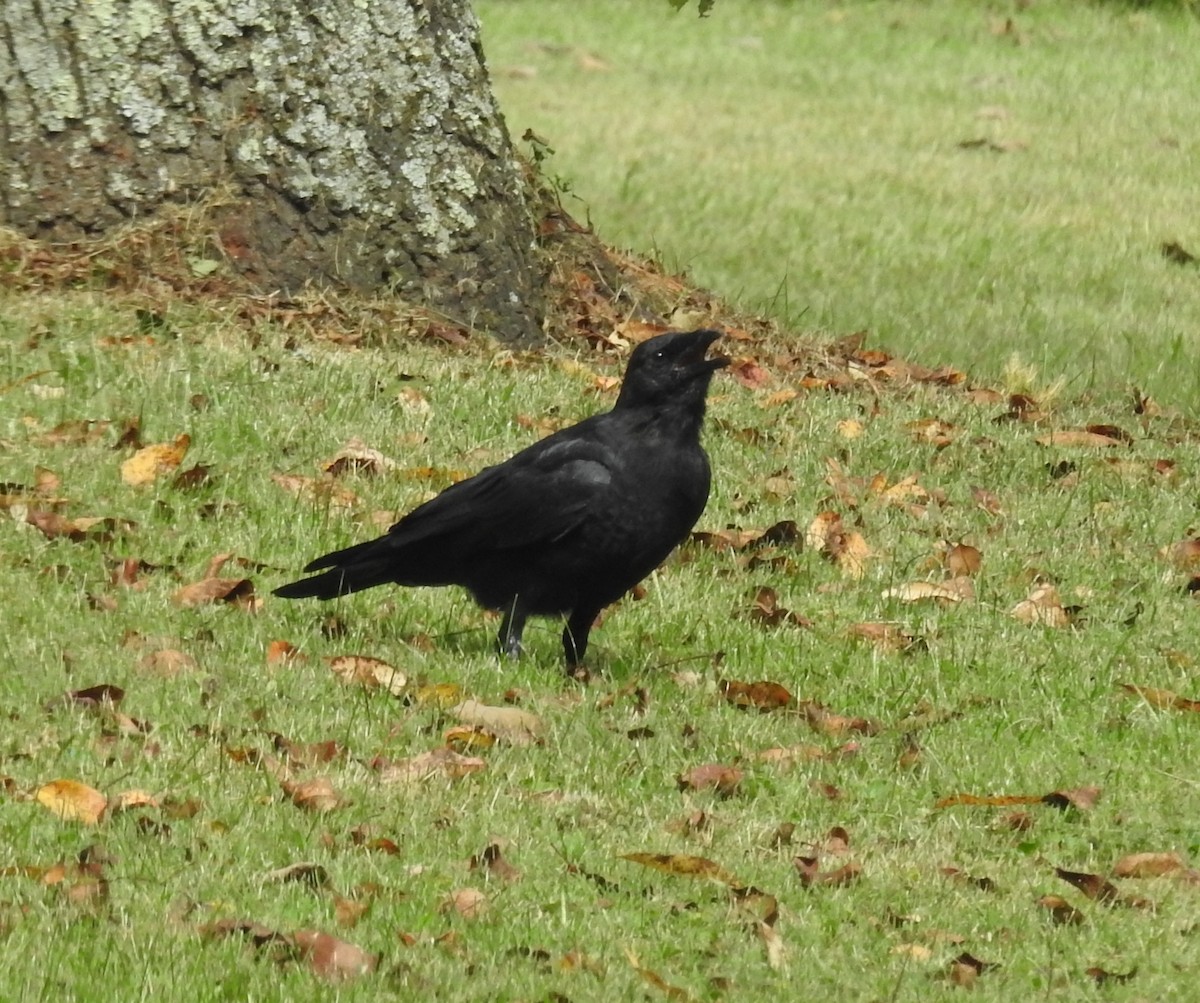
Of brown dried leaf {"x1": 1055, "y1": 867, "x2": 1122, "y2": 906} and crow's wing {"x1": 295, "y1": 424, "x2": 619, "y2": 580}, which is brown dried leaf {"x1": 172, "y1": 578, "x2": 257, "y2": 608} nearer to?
crow's wing {"x1": 295, "y1": 424, "x2": 619, "y2": 580}

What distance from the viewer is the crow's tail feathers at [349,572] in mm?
5695

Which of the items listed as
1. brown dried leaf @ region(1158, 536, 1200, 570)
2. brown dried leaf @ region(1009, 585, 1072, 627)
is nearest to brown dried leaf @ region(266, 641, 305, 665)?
brown dried leaf @ region(1009, 585, 1072, 627)

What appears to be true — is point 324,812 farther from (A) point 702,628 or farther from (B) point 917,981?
(A) point 702,628

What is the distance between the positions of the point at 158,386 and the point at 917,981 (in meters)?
4.15

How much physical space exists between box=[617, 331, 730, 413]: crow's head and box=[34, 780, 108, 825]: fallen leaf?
1842 mm

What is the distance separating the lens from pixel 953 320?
1089 centimetres

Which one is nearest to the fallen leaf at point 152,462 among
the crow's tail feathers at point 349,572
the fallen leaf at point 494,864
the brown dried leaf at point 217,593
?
the brown dried leaf at point 217,593

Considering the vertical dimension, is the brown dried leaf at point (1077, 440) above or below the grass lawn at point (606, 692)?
below

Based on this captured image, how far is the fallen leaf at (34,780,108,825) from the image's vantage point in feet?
14.6

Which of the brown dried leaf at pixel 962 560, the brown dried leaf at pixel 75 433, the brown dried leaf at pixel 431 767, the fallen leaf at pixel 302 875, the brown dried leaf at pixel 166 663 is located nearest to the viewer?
the fallen leaf at pixel 302 875

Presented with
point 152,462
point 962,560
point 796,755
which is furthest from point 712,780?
point 152,462

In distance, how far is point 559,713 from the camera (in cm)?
537

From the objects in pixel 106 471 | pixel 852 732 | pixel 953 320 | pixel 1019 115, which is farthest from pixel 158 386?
pixel 1019 115

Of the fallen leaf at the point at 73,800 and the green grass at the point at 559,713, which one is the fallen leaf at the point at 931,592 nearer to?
the green grass at the point at 559,713
